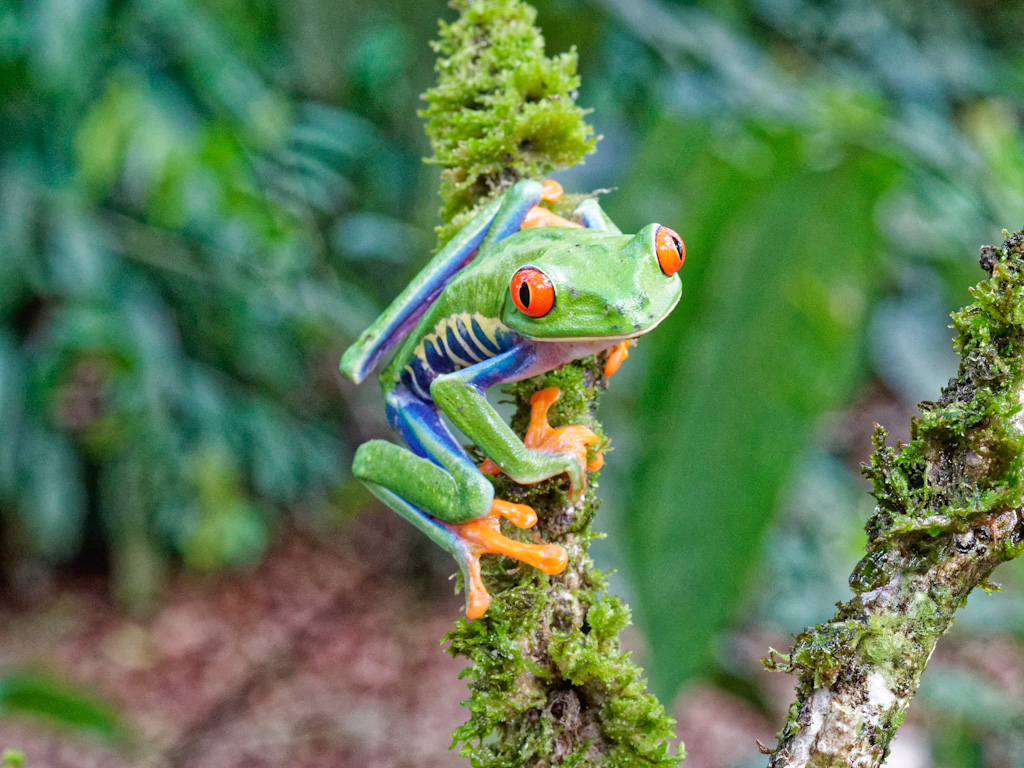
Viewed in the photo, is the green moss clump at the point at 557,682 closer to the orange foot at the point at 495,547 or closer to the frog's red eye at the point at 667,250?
the orange foot at the point at 495,547

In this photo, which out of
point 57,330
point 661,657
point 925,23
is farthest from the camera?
point 925,23

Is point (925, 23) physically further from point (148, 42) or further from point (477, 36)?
point (477, 36)

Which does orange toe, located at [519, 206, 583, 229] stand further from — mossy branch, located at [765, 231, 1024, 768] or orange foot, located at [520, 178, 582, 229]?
mossy branch, located at [765, 231, 1024, 768]

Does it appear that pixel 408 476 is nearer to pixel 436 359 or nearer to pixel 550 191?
pixel 436 359

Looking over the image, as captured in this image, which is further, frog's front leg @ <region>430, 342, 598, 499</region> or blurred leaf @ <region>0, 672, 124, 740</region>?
blurred leaf @ <region>0, 672, 124, 740</region>

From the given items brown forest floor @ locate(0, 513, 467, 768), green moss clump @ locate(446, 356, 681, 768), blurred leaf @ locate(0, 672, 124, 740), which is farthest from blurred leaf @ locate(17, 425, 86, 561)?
green moss clump @ locate(446, 356, 681, 768)

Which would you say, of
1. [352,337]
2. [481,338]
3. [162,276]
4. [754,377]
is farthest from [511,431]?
[162,276]

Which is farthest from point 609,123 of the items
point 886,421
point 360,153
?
point 886,421
